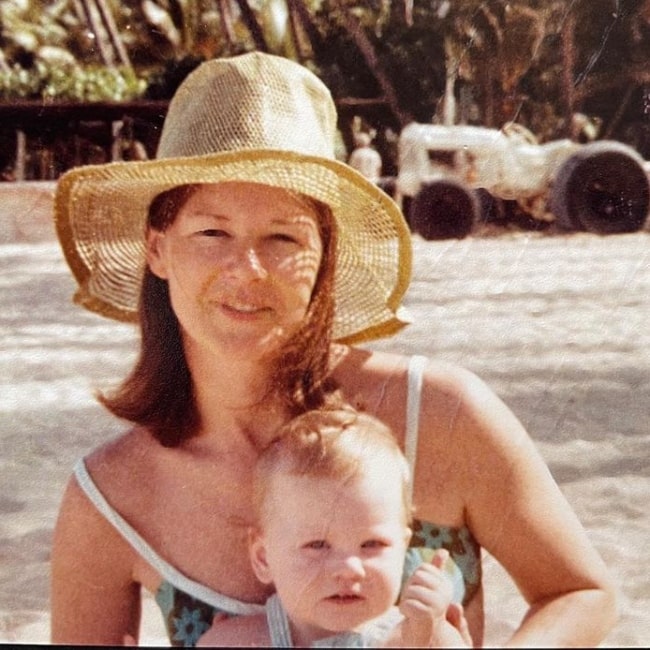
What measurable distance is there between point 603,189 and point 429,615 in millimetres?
503

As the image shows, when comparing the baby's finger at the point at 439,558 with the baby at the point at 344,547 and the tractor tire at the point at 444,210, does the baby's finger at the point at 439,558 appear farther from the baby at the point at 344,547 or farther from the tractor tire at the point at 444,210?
the tractor tire at the point at 444,210

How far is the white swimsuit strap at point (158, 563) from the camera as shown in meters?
1.06

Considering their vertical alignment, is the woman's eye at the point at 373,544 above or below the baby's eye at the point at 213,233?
below

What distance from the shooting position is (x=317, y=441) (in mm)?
1007

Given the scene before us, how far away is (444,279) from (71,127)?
1.59 feet

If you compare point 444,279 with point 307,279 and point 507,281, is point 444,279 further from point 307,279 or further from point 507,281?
point 307,279

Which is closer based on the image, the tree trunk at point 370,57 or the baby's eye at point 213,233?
the baby's eye at point 213,233

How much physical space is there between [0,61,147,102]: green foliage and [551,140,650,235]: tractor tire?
0.51 m

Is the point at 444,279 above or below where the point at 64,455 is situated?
above

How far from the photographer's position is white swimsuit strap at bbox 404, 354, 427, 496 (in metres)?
1.04

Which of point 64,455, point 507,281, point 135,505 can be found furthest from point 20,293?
point 507,281

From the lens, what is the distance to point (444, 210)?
1120 millimetres

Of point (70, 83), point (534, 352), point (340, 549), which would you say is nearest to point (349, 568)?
point (340, 549)

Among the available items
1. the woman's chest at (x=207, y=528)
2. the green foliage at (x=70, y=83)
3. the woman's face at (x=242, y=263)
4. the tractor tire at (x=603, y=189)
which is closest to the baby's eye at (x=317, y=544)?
the woman's chest at (x=207, y=528)
